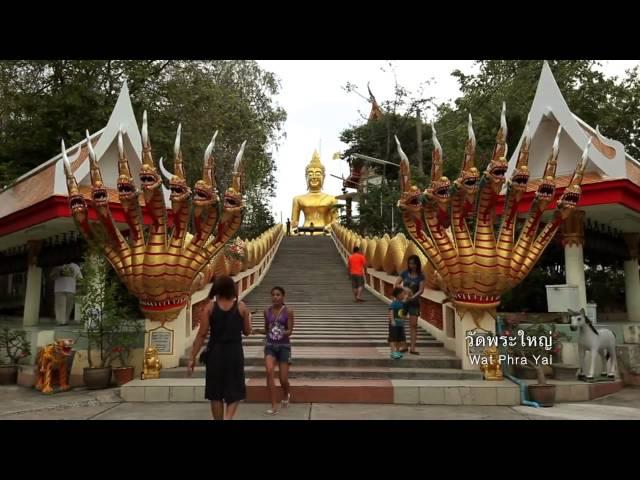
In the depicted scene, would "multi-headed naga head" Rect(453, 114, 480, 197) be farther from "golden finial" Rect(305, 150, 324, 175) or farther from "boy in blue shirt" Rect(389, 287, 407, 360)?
"golden finial" Rect(305, 150, 324, 175)

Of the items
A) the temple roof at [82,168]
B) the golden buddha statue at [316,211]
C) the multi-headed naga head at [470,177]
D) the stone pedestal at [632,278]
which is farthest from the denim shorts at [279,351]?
the golden buddha statue at [316,211]

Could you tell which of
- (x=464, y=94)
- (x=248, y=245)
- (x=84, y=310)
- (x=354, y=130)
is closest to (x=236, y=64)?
(x=464, y=94)

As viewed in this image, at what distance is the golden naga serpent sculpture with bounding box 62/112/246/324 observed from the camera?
26.7ft

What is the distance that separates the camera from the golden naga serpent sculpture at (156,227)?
320 inches

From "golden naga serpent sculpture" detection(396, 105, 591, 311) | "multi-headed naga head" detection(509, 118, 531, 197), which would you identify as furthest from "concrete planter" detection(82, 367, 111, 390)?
"multi-headed naga head" detection(509, 118, 531, 197)

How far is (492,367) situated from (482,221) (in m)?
2.11

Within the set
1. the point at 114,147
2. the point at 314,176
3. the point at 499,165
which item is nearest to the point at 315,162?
the point at 314,176

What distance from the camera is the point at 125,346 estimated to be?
28.8 ft

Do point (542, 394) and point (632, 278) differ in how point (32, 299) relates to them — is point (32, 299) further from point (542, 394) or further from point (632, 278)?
point (632, 278)

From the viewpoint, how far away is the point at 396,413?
22.2 ft

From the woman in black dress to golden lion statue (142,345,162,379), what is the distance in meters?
2.94

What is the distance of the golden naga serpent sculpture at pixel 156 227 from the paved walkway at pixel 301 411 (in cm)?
156

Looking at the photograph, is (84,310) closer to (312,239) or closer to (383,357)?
(383,357)

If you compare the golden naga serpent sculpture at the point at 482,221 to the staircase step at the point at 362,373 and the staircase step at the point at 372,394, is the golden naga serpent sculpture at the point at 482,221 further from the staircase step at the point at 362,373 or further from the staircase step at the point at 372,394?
the staircase step at the point at 372,394
